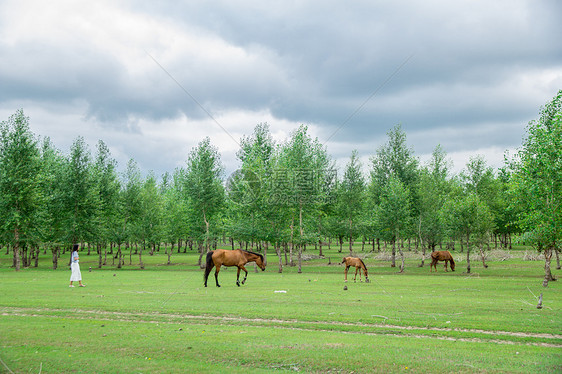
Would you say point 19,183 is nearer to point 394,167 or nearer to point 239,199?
point 239,199

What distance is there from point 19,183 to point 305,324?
48.2m

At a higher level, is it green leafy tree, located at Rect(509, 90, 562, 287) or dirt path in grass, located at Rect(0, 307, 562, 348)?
green leafy tree, located at Rect(509, 90, 562, 287)

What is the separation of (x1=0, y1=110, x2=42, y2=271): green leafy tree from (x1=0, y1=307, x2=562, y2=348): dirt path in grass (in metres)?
36.5

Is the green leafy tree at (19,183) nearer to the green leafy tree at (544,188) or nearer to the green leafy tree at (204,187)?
the green leafy tree at (204,187)

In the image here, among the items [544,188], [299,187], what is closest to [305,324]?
[544,188]

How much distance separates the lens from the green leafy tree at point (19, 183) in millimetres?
45344

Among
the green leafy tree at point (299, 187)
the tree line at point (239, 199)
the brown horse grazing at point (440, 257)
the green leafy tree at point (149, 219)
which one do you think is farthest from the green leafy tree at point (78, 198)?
the brown horse grazing at point (440, 257)

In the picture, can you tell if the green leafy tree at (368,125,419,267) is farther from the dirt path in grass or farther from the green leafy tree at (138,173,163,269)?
the dirt path in grass

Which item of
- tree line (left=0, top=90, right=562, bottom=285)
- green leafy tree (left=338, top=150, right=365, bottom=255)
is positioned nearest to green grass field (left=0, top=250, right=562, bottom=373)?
tree line (left=0, top=90, right=562, bottom=285)

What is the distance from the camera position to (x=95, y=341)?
1015cm

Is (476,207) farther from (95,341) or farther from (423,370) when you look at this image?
(95,341)

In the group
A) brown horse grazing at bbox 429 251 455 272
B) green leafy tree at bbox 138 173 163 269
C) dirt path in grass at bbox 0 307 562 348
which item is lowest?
brown horse grazing at bbox 429 251 455 272

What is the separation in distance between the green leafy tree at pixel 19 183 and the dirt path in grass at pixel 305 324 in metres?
36.5

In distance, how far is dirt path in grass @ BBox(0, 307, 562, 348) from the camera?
11.0 meters
